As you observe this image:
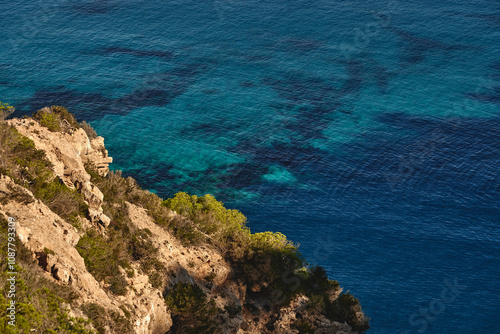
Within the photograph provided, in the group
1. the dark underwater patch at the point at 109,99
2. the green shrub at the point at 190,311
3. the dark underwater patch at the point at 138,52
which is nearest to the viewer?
the green shrub at the point at 190,311

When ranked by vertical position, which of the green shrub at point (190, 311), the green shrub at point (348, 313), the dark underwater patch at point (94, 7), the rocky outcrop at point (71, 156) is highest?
the rocky outcrop at point (71, 156)

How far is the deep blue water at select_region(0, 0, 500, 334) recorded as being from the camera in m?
55.6

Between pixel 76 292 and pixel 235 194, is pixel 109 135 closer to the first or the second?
pixel 235 194

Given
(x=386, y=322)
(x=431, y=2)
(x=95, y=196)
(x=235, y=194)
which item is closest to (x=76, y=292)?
(x=95, y=196)

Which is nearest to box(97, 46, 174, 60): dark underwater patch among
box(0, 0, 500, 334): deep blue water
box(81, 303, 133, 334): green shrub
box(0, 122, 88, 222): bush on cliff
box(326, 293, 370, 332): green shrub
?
box(0, 0, 500, 334): deep blue water

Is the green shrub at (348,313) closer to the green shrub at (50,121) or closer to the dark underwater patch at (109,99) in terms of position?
the green shrub at (50,121)

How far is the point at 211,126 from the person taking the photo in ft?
271

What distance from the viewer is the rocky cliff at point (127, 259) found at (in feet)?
70.5

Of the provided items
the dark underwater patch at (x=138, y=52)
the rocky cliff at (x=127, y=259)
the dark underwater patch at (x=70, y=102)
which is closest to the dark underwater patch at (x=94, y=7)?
the dark underwater patch at (x=138, y=52)

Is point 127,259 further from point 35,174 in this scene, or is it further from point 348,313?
point 348,313

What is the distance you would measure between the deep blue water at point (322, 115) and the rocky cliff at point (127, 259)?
50.2 ft

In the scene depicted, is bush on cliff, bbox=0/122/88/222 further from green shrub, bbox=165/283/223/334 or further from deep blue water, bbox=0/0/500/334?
deep blue water, bbox=0/0/500/334

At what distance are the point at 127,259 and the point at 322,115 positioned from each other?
6426 centimetres

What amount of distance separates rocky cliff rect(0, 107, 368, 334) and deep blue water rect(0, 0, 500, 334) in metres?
15.3
